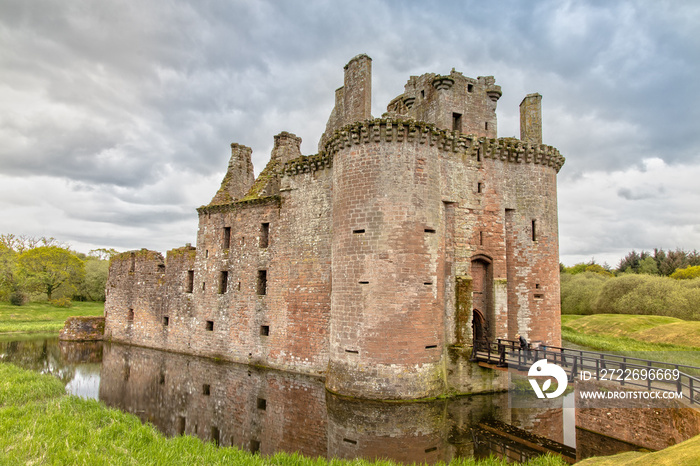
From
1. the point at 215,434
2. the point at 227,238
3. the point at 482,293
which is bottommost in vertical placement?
the point at 215,434

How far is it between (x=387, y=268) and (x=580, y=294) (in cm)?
4167

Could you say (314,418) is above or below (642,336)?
below

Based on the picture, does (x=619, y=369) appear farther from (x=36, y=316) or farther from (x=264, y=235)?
(x=36, y=316)

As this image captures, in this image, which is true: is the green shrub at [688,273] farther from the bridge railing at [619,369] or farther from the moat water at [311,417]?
the moat water at [311,417]

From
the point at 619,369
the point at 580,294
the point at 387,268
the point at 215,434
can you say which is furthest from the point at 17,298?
the point at 580,294

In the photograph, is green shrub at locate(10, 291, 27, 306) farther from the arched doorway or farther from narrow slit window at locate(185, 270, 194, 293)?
the arched doorway

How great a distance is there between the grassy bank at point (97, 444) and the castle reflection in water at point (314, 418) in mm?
1076

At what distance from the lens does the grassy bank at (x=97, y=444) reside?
25.6 feet

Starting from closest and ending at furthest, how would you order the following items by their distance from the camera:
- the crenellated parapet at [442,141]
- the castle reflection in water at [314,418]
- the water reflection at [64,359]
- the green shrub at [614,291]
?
the castle reflection in water at [314,418], the crenellated parapet at [442,141], the water reflection at [64,359], the green shrub at [614,291]

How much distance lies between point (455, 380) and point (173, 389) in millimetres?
10353

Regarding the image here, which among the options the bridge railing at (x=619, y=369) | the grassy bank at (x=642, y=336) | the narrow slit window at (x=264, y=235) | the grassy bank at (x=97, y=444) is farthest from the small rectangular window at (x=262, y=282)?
the grassy bank at (x=642, y=336)

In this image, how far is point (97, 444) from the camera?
855 cm

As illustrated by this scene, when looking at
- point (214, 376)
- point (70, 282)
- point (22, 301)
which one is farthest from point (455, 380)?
point (70, 282)

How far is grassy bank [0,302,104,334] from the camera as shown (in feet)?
109
